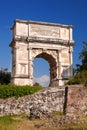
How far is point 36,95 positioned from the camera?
77.9 ft

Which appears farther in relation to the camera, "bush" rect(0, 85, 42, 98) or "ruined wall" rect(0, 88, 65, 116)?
"bush" rect(0, 85, 42, 98)

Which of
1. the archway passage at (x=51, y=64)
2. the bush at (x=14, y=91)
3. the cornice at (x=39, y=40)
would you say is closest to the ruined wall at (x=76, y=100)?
the bush at (x=14, y=91)

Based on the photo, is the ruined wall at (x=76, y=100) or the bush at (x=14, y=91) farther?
the bush at (x=14, y=91)

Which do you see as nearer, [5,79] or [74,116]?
[74,116]

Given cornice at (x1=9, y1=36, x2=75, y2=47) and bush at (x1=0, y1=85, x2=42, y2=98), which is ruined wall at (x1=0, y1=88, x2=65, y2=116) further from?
cornice at (x1=9, y1=36, x2=75, y2=47)

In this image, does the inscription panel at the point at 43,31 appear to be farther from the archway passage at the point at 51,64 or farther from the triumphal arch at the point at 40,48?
the archway passage at the point at 51,64

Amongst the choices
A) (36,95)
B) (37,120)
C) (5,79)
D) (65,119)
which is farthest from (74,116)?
(5,79)

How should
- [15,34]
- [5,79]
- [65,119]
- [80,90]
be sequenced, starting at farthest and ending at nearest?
Result: [5,79] < [15,34] < [80,90] < [65,119]

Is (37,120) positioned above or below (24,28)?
below

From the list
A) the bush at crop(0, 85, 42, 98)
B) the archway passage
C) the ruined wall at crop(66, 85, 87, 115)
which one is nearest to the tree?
the archway passage

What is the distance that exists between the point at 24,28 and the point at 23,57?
10.3 ft

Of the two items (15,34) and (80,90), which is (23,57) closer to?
(15,34)

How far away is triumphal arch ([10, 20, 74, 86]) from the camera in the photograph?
36.1 metres

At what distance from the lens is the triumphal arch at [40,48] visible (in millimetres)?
36094
